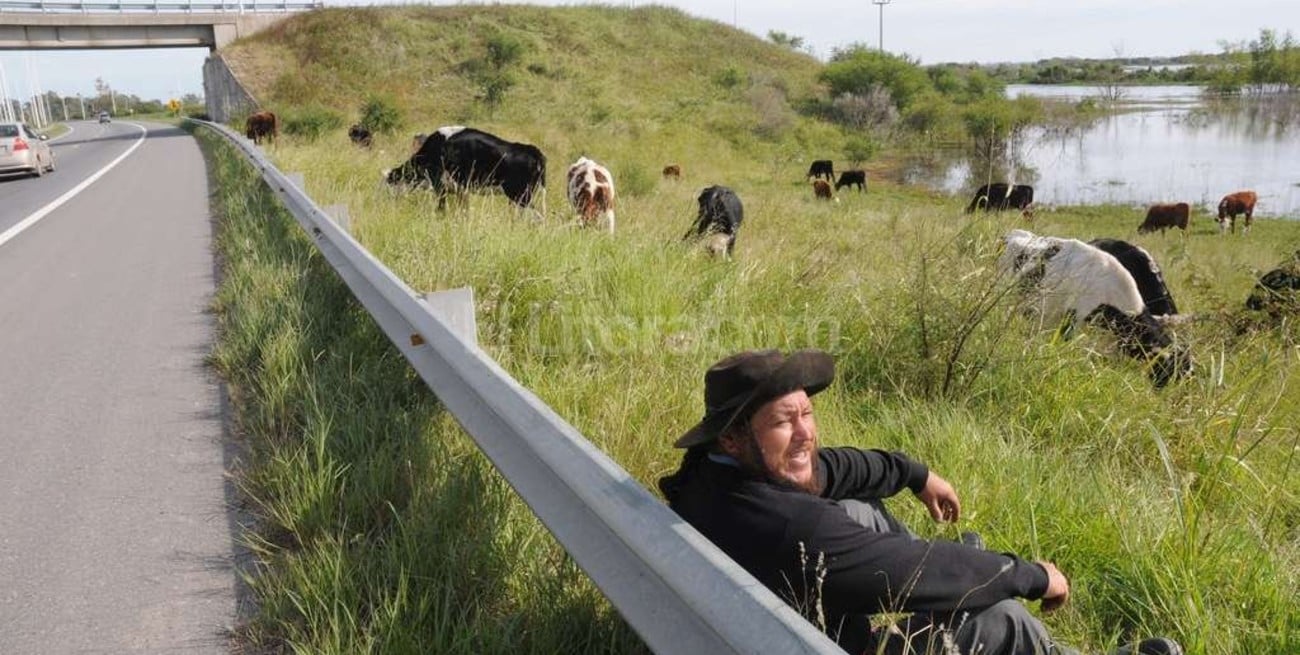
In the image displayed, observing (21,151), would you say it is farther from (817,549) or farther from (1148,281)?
(817,549)

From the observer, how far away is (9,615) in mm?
2875

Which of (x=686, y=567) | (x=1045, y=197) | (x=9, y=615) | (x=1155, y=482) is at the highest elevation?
(x=686, y=567)

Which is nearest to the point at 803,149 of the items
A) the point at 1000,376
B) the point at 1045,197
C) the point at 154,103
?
the point at 1045,197

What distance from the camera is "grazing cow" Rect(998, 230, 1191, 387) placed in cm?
603

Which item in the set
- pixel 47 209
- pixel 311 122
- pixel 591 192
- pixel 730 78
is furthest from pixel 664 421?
pixel 730 78

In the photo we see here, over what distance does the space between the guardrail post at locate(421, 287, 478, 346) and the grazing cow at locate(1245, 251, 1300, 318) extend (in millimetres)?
4739

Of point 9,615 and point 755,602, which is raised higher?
point 755,602

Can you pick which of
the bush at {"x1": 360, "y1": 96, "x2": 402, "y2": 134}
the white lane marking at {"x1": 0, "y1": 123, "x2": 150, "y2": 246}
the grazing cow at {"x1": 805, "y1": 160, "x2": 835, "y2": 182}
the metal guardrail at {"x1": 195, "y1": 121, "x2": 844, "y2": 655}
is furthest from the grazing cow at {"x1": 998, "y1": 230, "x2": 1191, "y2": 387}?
the grazing cow at {"x1": 805, "y1": 160, "x2": 835, "y2": 182}

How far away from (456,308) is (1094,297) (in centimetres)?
496

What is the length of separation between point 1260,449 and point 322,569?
421 centimetres

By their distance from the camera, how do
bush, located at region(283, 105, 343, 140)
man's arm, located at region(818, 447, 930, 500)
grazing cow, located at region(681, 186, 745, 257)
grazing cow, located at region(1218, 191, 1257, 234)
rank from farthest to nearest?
bush, located at region(283, 105, 343, 140) → grazing cow, located at region(1218, 191, 1257, 234) → grazing cow, located at region(681, 186, 745, 257) → man's arm, located at region(818, 447, 930, 500)

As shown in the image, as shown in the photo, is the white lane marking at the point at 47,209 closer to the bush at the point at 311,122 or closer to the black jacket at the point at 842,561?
the bush at the point at 311,122

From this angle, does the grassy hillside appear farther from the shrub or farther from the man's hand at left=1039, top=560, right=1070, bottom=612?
the man's hand at left=1039, top=560, right=1070, bottom=612

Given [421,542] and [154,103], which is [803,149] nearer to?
[421,542]
